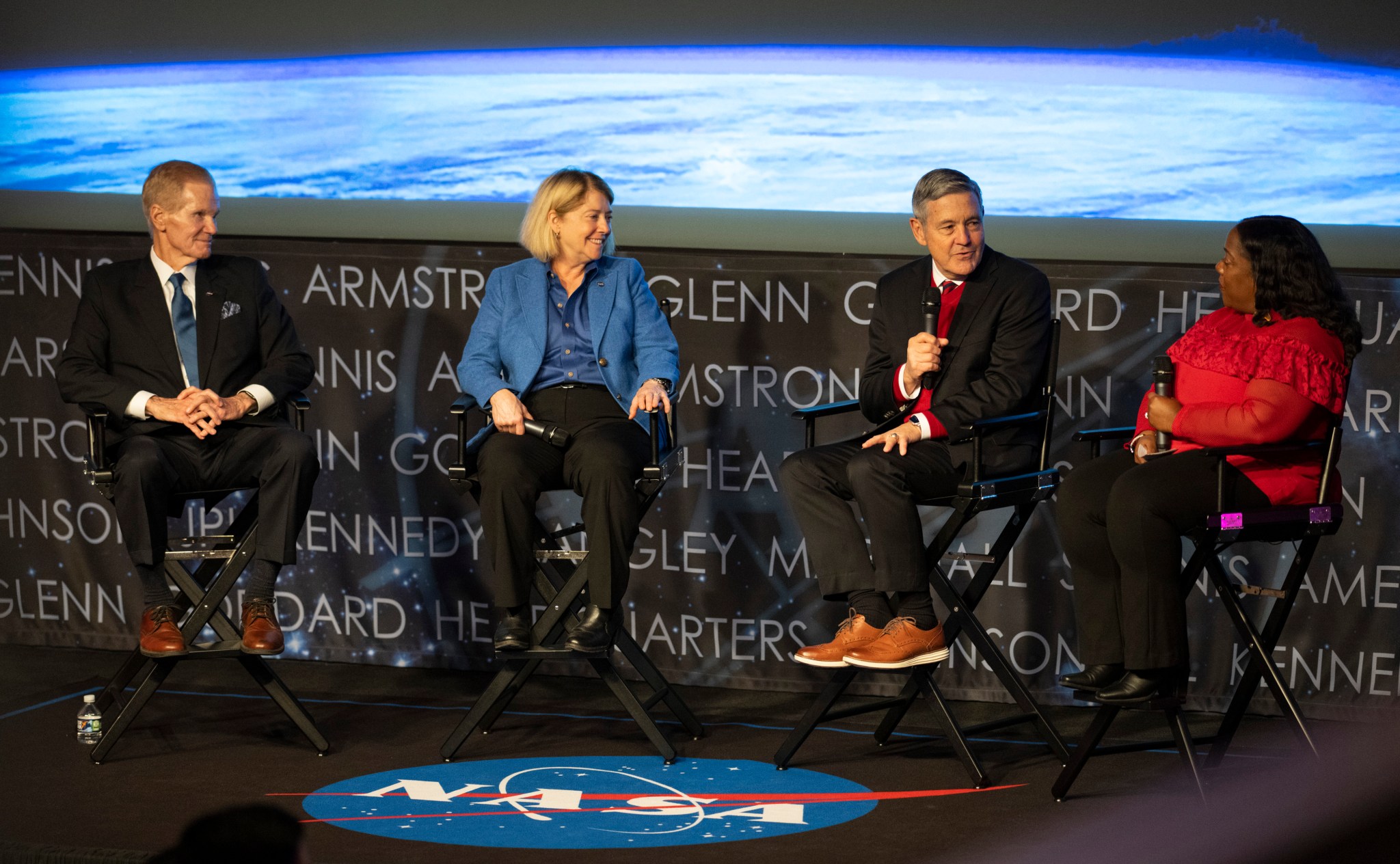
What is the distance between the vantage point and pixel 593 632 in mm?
3795

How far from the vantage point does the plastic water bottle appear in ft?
13.5

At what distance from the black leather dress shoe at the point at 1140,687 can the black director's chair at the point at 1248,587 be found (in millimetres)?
20

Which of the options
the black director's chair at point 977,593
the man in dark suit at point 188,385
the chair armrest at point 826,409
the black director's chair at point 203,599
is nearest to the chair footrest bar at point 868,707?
the black director's chair at point 977,593

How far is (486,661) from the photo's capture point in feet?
16.2

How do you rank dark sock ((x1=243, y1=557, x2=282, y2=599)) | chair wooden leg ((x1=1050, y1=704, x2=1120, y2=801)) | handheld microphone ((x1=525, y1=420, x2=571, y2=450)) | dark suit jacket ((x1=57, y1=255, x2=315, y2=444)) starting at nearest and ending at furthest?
chair wooden leg ((x1=1050, y1=704, x2=1120, y2=801))
handheld microphone ((x1=525, y1=420, x2=571, y2=450))
dark sock ((x1=243, y1=557, x2=282, y2=599))
dark suit jacket ((x1=57, y1=255, x2=315, y2=444))

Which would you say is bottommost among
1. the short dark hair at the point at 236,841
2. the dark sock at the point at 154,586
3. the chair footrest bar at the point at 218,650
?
the chair footrest bar at the point at 218,650

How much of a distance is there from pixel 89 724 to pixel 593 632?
1451mm

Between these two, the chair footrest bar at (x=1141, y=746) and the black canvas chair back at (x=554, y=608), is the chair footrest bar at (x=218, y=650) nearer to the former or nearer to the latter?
the black canvas chair back at (x=554, y=608)

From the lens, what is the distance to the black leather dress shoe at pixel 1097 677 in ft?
11.6

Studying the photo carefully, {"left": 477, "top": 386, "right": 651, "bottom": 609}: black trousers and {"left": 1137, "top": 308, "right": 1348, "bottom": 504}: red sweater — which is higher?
{"left": 1137, "top": 308, "right": 1348, "bottom": 504}: red sweater

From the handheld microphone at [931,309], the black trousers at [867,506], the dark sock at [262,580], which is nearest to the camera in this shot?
the black trousers at [867,506]

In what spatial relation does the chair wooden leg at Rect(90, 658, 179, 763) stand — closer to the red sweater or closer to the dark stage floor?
the dark stage floor

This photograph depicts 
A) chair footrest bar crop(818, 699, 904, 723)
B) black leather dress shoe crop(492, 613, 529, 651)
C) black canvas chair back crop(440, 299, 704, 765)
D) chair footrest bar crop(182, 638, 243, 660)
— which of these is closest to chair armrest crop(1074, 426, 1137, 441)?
chair footrest bar crop(818, 699, 904, 723)

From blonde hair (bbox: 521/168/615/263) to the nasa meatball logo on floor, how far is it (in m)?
1.39
